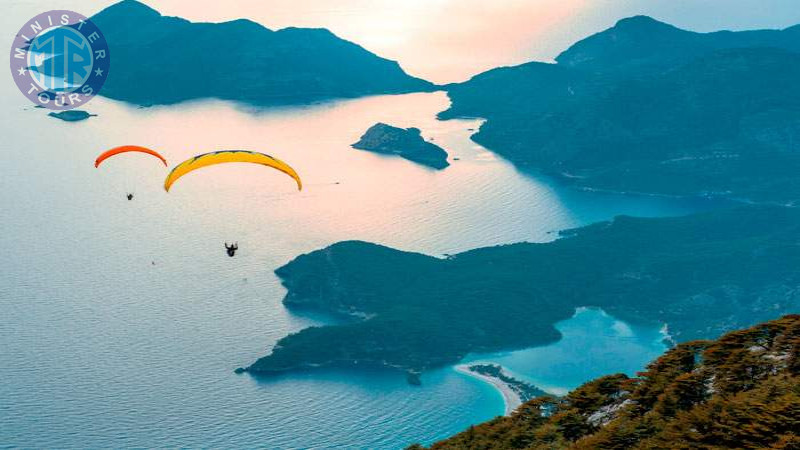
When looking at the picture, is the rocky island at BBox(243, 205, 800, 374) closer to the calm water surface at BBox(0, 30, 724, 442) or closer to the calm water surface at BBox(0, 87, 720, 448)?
the calm water surface at BBox(0, 30, 724, 442)

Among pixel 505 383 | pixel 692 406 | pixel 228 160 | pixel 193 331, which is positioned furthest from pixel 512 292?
pixel 692 406

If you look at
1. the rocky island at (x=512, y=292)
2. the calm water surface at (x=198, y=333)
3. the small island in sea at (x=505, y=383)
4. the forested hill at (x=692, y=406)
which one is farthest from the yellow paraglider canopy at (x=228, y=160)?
the small island in sea at (x=505, y=383)

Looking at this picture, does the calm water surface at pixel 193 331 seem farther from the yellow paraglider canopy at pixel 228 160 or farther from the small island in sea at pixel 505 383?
the yellow paraglider canopy at pixel 228 160

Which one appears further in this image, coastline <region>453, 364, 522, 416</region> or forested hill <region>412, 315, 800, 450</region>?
coastline <region>453, 364, 522, 416</region>

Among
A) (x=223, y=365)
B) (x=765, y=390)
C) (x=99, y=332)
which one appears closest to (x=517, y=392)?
(x=223, y=365)

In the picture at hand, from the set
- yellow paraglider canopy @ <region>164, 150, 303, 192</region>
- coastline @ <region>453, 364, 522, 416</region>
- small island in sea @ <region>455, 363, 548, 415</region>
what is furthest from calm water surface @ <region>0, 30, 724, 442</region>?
yellow paraglider canopy @ <region>164, 150, 303, 192</region>

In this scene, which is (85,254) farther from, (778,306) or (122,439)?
(778,306)
